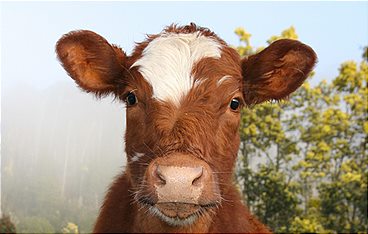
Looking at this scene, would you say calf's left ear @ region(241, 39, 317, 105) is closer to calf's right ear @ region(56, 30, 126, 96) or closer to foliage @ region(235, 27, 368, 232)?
calf's right ear @ region(56, 30, 126, 96)

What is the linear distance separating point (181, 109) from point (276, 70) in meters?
1.33

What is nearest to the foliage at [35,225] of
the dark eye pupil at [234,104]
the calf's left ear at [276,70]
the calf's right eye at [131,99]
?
the calf's left ear at [276,70]

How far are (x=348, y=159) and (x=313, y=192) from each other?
271 cm

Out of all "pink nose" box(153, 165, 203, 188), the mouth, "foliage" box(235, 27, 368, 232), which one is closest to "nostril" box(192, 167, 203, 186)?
"pink nose" box(153, 165, 203, 188)

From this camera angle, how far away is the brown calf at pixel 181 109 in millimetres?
4410

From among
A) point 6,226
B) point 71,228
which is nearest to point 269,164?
point 71,228

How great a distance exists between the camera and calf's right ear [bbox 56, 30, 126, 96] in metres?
5.52

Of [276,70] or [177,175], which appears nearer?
[177,175]

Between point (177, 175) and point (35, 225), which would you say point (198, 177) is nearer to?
point (177, 175)

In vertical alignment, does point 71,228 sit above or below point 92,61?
below

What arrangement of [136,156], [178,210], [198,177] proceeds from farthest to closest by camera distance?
[136,156] → [178,210] → [198,177]

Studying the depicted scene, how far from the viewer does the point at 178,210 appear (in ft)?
14.5

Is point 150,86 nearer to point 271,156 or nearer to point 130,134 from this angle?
→ point 130,134

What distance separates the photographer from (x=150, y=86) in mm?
5066
